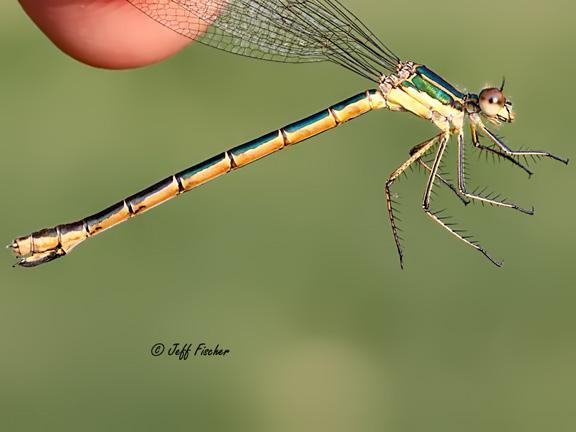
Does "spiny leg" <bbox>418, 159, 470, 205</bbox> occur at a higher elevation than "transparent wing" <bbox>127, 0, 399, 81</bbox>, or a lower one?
lower

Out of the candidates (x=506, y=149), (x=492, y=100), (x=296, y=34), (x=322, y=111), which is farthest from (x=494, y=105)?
(x=296, y=34)

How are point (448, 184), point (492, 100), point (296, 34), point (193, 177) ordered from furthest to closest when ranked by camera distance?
point (296, 34) → point (193, 177) → point (448, 184) → point (492, 100)

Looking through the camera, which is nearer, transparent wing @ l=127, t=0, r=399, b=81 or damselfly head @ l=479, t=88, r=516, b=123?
damselfly head @ l=479, t=88, r=516, b=123

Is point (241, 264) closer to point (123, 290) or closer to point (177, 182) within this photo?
point (123, 290)

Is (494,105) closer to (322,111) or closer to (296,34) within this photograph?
(322,111)

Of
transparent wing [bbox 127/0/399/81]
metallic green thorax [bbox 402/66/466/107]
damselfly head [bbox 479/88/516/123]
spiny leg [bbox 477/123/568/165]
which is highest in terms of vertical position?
transparent wing [bbox 127/0/399/81]

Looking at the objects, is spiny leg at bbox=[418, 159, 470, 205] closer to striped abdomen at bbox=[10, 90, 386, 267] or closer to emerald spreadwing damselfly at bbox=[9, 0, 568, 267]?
emerald spreadwing damselfly at bbox=[9, 0, 568, 267]

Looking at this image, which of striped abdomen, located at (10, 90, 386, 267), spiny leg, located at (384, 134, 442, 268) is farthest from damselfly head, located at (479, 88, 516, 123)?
striped abdomen, located at (10, 90, 386, 267)

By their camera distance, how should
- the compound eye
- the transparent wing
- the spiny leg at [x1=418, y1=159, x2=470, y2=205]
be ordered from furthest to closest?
1. the transparent wing
2. the spiny leg at [x1=418, y1=159, x2=470, y2=205]
3. the compound eye

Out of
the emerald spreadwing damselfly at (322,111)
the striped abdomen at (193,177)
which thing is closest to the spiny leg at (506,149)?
the emerald spreadwing damselfly at (322,111)
